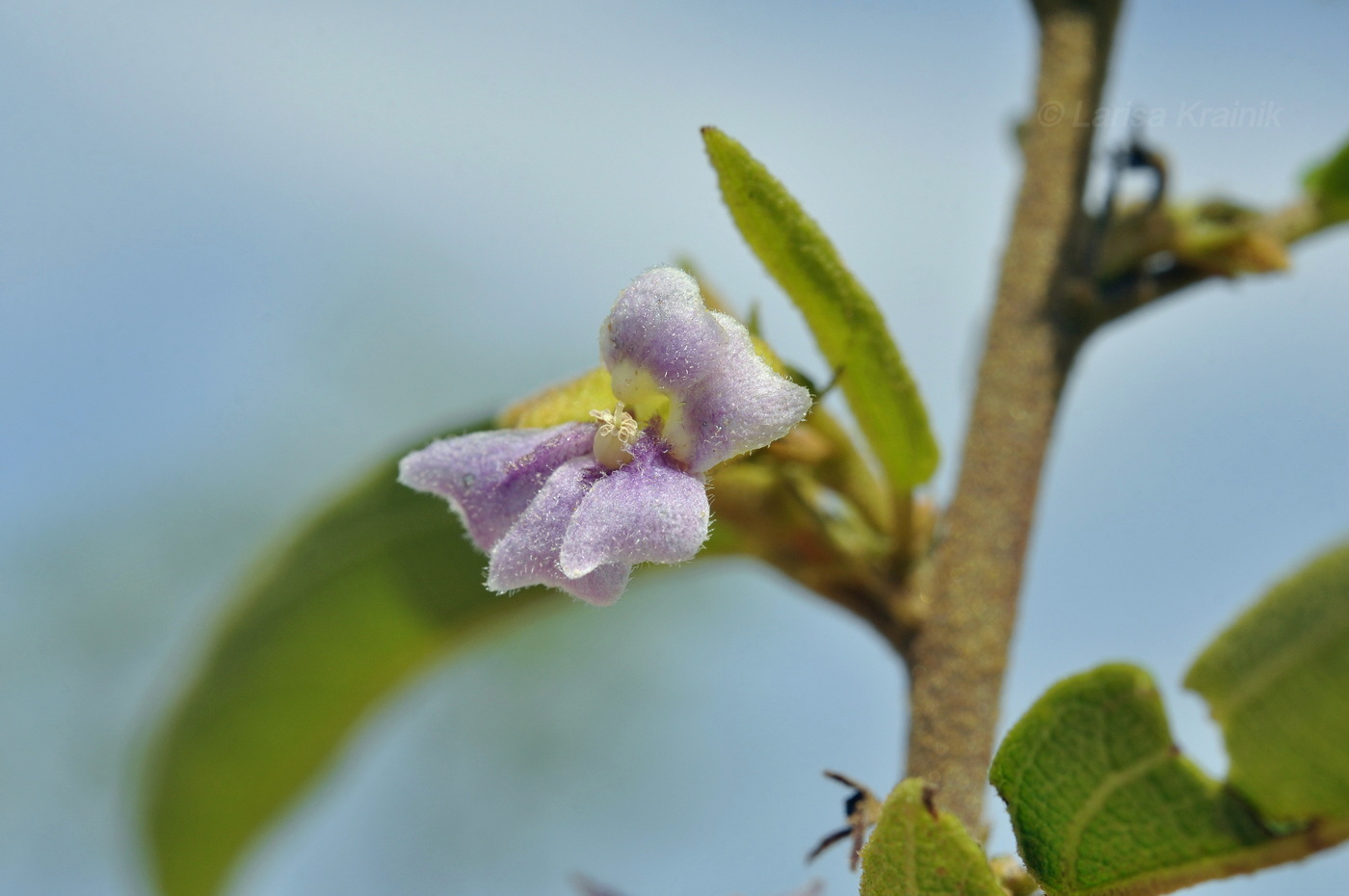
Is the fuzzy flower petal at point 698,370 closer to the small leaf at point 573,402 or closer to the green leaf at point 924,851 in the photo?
the small leaf at point 573,402

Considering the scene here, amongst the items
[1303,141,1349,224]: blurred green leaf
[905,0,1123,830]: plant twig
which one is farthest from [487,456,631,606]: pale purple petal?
[1303,141,1349,224]: blurred green leaf

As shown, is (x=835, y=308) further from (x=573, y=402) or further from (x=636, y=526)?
(x=636, y=526)

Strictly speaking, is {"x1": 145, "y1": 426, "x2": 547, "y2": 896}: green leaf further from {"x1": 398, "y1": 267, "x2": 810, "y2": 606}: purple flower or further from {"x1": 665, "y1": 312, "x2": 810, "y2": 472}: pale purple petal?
{"x1": 665, "y1": 312, "x2": 810, "y2": 472}: pale purple petal

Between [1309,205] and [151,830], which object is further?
[151,830]

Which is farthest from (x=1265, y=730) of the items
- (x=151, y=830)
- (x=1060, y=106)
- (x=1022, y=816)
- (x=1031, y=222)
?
(x=151, y=830)

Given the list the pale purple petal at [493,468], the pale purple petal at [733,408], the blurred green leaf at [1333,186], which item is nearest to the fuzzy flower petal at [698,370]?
the pale purple petal at [733,408]

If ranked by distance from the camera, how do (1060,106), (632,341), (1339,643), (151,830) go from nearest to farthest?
(1339,643) < (632,341) < (1060,106) < (151,830)

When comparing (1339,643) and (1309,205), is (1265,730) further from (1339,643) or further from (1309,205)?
(1309,205)

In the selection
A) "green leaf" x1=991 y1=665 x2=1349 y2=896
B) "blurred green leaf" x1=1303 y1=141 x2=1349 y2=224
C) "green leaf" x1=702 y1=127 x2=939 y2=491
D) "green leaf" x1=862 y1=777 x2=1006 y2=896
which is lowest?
"blurred green leaf" x1=1303 y1=141 x2=1349 y2=224
